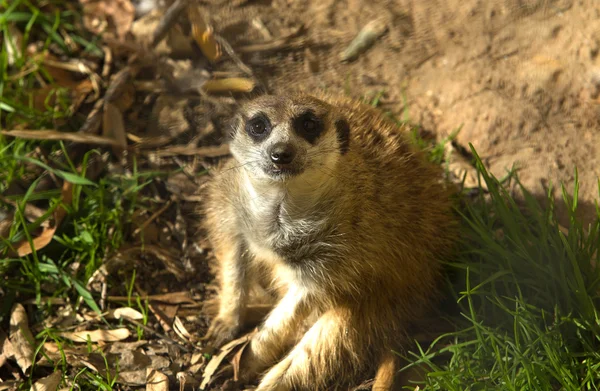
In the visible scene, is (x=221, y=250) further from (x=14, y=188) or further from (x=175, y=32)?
(x=175, y=32)

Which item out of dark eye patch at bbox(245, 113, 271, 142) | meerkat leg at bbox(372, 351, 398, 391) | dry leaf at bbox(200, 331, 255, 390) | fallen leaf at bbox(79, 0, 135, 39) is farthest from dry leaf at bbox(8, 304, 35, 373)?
fallen leaf at bbox(79, 0, 135, 39)

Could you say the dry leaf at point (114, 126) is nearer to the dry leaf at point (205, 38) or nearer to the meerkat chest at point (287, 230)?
the dry leaf at point (205, 38)

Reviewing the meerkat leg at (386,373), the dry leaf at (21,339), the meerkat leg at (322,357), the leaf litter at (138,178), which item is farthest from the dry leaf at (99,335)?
the meerkat leg at (386,373)

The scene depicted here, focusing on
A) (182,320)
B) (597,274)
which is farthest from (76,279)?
(597,274)

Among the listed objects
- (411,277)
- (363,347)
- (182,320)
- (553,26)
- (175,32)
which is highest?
(553,26)

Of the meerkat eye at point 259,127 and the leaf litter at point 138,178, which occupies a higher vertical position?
the meerkat eye at point 259,127

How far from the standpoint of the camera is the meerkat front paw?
3.32 metres

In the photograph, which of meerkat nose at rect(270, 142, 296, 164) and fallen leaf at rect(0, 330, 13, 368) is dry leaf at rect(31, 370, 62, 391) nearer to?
fallen leaf at rect(0, 330, 13, 368)

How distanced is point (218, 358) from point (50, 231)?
112 centimetres

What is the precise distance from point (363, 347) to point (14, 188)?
205 cm

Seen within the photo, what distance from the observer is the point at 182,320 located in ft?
11.2

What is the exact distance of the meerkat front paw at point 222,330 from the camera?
3318mm

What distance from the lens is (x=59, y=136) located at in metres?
3.77

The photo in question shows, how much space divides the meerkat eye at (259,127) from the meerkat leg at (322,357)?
0.89m
